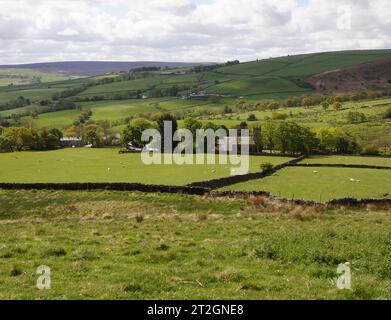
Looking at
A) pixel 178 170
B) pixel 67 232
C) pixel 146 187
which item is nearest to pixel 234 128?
pixel 178 170

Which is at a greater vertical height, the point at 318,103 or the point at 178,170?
the point at 318,103

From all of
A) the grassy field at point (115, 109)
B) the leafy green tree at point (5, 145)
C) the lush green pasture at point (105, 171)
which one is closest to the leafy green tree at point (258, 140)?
the lush green pasture at point (105, 171)

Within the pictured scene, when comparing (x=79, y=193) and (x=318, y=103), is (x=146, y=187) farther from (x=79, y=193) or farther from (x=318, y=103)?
(x=318, y=103)

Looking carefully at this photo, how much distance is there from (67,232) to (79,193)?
24.2 meters

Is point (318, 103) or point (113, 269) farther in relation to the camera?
point (318, 103)

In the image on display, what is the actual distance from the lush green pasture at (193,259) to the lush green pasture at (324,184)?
1805 centimetres

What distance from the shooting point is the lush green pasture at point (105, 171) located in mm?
56688

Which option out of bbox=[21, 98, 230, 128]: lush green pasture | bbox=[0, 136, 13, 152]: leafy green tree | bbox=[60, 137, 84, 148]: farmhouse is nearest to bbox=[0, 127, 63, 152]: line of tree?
bbox=[0, 136, 13, 152]: leafy green tree

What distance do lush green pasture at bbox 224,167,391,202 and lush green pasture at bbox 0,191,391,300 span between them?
59.2 ft

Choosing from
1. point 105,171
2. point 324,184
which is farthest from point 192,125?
point 324,184

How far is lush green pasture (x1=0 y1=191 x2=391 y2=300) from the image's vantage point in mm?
13039

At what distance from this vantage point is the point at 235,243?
20.4 metres

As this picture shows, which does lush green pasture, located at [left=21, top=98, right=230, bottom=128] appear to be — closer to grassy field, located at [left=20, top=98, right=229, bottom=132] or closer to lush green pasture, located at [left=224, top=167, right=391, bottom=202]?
grassy field, located at [left=20, top=98, right=229, bottom=132]
